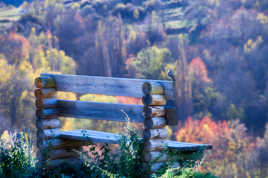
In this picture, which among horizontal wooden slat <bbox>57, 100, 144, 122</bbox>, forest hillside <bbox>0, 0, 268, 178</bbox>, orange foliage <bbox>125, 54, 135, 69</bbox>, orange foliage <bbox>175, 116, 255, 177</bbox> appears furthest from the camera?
orange foliage <bbox>125, 54, 135, 69</bbox>

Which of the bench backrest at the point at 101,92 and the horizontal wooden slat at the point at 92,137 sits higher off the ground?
the bench backrest at the point at 101,92

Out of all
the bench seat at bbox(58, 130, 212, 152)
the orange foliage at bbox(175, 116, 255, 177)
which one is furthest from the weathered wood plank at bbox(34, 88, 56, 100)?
the orange foliage at bbox(175, 116, 255, 177)

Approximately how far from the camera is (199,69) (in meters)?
51.5

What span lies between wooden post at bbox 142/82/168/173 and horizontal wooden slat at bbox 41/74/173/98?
0.08 m

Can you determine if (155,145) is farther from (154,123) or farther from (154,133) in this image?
(154,123)

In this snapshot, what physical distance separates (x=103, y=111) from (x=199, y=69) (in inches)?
1893

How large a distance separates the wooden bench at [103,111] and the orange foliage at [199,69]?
46.3 m

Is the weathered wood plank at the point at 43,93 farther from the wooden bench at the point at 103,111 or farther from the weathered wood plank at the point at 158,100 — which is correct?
the weathered wood plank at the point at 158,100

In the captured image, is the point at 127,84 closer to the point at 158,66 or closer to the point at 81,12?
the point at 158,66

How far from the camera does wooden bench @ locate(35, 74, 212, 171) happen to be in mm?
3830

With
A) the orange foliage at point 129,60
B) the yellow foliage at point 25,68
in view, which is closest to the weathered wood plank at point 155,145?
the yellow foliage at point 25,68

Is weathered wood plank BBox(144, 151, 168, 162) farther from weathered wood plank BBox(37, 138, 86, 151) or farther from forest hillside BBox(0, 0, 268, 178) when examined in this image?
forest hillside BBox(0, 0, 268, 178)

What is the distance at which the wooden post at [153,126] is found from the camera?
379cm

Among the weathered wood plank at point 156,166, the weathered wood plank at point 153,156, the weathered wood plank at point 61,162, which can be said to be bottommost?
the weathered wood plank at point 61,162
